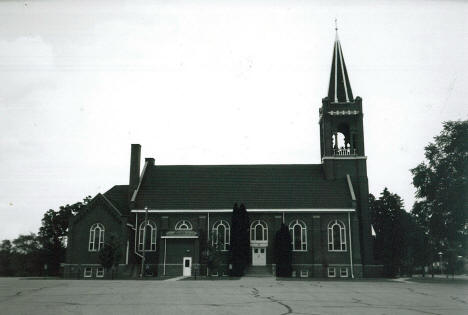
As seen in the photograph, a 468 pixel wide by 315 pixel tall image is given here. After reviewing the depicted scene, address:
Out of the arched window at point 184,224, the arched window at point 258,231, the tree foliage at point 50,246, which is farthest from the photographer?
the tree foliage at point 50,246

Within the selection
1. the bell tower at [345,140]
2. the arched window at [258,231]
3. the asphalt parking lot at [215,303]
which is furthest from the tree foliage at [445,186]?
the asphalt parking lot at [215,303]

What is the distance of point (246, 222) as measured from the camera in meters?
49.8

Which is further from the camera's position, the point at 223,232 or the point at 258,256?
the point at 223,232

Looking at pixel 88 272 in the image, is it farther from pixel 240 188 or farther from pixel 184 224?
pixel 240 188

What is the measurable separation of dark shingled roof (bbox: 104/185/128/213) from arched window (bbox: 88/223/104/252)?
9.91ft

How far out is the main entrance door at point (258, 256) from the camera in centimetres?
5078

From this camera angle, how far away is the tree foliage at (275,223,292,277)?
1912 inches

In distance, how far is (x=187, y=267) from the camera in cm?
4991

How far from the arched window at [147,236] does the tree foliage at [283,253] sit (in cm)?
1293

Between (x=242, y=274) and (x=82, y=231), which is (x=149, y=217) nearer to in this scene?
(x=82, y=231)

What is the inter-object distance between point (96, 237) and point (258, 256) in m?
16.6

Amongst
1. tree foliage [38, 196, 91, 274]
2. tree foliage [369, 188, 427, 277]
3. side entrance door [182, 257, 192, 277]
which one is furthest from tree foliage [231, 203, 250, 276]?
tree foliage [38, 196, 91, 274]

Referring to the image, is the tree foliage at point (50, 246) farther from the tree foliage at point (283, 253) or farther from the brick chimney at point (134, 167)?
the tree foliage at point (283, 253)

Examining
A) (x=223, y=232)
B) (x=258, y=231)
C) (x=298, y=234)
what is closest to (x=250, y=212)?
(x=258, y=231)
